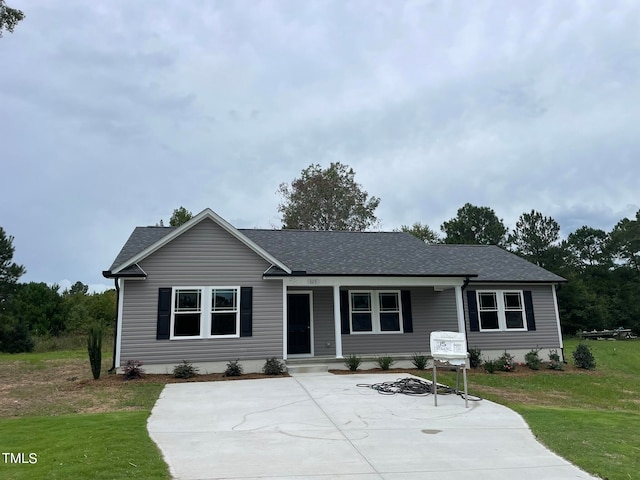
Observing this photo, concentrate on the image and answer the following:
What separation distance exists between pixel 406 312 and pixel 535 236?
3753 cm

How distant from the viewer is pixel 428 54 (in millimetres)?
14922

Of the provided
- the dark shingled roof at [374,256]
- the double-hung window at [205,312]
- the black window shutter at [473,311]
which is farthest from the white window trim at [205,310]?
the black window shutter at [473,311]

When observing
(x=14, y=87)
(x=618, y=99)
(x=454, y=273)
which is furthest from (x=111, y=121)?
(x=618, y=99)

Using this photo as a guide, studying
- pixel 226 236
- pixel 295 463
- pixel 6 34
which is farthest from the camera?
pixel 226 236

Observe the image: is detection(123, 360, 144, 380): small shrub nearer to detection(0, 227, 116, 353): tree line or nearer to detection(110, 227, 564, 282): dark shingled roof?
detection(110, 227, 564, 282): dark shingled roof

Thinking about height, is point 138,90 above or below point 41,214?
above

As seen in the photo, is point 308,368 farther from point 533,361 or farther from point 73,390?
point 533,361

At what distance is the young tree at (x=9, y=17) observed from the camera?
12336mm

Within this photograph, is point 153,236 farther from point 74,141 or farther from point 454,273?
point 454,273

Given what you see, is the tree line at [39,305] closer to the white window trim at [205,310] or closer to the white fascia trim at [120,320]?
the white fascia trim at [120,320]

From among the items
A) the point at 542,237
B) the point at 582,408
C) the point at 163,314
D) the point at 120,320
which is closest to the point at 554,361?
the point at 582,408

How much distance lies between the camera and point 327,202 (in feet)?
123

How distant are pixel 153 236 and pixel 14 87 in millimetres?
6508

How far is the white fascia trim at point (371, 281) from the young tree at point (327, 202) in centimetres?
2194
